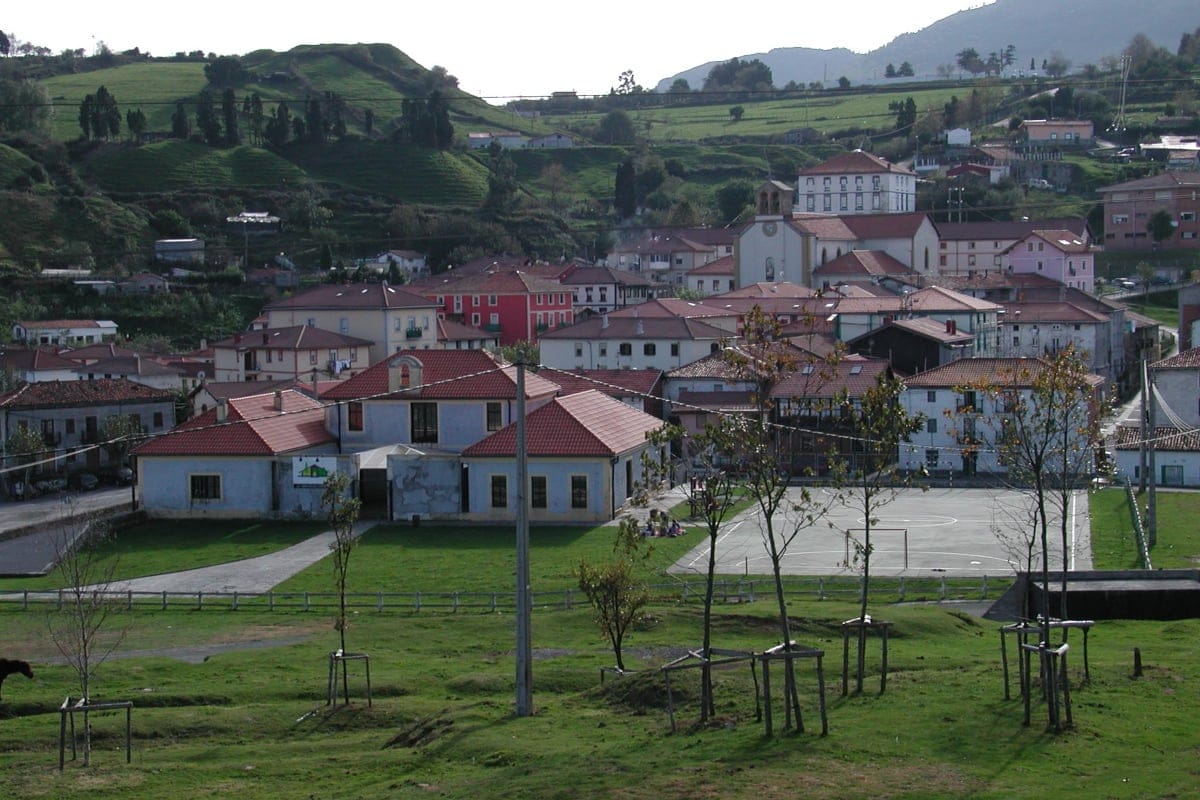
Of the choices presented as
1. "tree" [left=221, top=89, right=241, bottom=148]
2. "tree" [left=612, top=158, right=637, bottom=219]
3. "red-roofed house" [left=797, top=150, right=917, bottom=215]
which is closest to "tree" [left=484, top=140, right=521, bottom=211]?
"tree" [left=612, top=158, right=637, bottom=219]

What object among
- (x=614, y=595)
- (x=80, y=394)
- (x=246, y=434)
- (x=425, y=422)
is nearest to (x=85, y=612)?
(x=614, y=595)

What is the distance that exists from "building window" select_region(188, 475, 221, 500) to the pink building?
196ft

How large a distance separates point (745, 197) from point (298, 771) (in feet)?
371

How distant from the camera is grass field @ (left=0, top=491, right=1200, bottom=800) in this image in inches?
572

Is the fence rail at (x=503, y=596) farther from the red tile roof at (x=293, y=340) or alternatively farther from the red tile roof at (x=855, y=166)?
the red tile roof at (x=855, y=166)

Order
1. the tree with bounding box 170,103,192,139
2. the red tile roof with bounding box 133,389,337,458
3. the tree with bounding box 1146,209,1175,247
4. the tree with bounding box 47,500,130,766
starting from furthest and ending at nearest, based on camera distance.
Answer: the tree with bounding box 170,103,192,139 → the tree with bounding box 1146,209,1175,247 → the red tile roof with bounding box 133,389,337,458 → the tree with bounding box 47,500,130,766

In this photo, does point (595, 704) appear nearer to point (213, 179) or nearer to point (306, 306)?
point (306, 306)

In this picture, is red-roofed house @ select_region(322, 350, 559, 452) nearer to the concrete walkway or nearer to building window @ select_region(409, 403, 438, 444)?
building window @ select_region(409, 403, 438, 444)

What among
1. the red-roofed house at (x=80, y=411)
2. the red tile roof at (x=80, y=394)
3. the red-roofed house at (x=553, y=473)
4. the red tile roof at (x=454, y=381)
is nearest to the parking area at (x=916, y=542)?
the red-roofed house at (x=553, y=473)

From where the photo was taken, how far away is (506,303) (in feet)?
280

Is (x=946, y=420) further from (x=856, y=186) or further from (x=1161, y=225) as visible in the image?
(x=856, y=186)

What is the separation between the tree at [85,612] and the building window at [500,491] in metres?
10.2

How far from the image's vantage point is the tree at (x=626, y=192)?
128 meters

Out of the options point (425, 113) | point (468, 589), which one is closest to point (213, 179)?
point (425, 113)
